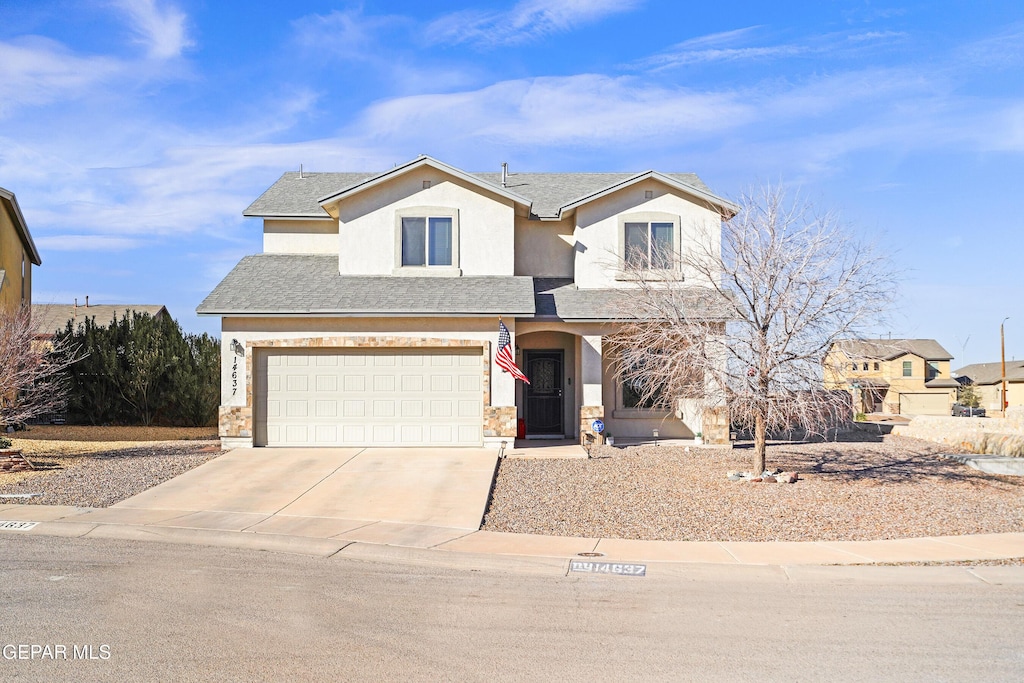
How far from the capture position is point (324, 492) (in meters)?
14.2

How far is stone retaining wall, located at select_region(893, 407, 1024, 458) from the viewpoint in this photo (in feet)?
59.6

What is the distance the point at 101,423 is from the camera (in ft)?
80.1

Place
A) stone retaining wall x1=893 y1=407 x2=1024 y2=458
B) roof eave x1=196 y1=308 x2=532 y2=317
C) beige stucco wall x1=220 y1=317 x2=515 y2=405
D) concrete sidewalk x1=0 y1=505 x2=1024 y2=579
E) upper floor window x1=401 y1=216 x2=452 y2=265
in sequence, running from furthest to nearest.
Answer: upper floor window x1=401 y1=216 x2=452 y2=265
beige stucco wall x1=220 y1=317 x2=515 y2=405
roof eave x1=196 y1=308 x2=532 y2=317
stone retaining wall x1=893 y1=407 x2=1024 y2=458
concrete sidewalk x1=0 y1=505 x2=1024 y2=579

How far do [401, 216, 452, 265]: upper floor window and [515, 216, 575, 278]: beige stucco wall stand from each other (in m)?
2.17

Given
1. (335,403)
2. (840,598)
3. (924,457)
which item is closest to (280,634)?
(840,598)

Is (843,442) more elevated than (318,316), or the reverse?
(318,316)

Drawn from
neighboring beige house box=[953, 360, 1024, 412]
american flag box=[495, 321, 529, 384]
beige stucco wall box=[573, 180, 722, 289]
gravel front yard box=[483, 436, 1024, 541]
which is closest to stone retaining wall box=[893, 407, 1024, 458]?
gravel front yard box=[483, 436, 1024, 541]

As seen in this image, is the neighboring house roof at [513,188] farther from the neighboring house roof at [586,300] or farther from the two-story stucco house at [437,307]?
the neighboring house roof at [586,300]

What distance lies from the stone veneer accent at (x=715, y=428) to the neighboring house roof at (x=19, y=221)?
21.7 metres

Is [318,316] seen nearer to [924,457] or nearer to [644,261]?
[644,261]

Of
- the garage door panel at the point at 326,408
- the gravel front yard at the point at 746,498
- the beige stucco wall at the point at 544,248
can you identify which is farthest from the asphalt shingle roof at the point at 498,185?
the gravel front yard at the point at 746,498

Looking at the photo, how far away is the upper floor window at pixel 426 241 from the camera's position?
20516 mm

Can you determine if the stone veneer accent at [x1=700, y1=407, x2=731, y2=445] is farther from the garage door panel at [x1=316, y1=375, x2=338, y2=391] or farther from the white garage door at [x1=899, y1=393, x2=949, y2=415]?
the white garage door at [x1=899, y1=393, x2=949, y2=415]

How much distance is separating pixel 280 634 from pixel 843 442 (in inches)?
657
